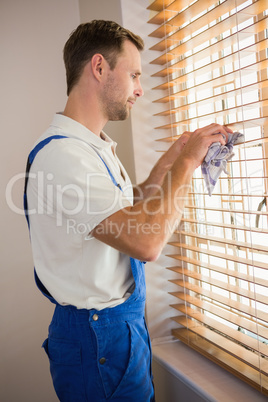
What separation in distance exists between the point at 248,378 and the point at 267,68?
894 millimetres

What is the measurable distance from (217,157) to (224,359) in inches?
27.3

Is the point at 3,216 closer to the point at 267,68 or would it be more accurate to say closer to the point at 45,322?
the point at 45,322

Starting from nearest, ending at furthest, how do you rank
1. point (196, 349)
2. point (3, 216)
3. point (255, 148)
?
point (255, 148) < point (196, 349) < point (3, 216)

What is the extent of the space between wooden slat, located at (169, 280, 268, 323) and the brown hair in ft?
2.62

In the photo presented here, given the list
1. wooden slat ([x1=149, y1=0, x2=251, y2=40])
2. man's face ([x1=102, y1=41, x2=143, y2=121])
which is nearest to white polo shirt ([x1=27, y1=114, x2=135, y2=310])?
man's face ([x1=102, y1=41, x2=143, y2=121])

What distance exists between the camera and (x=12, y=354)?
6.73ft

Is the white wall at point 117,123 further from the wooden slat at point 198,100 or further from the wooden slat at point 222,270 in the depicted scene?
the wooden slat at point 222,270

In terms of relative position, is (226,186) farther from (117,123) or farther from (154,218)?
(117,123)

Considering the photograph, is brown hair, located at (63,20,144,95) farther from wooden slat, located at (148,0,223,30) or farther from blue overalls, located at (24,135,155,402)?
blue overalls, located at (24,135,155,402)

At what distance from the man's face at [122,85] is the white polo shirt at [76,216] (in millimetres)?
107

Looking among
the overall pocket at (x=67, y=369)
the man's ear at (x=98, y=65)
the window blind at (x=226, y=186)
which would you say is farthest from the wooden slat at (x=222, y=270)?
the man's ear at (x=98, y=65)

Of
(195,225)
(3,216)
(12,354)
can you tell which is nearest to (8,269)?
(3,216)

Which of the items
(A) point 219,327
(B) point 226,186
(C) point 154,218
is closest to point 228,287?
(A) point 219,327

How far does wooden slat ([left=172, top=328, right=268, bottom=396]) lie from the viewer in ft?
4.06
